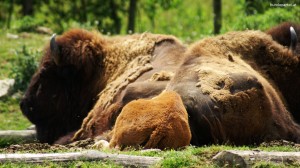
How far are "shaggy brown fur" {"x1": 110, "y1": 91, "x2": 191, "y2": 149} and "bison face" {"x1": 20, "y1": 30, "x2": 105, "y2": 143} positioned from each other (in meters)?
3.41

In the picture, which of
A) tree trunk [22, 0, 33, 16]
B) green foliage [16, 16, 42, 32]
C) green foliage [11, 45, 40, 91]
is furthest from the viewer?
tree trunk [22, 0, 33, 16]

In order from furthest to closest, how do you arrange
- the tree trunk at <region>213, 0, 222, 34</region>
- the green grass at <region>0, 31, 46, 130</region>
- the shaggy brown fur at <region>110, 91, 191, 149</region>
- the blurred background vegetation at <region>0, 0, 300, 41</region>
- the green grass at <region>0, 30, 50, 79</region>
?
1. the blurred background vegetation at <region>0, 0, 300, 41</region>
2. the tree trunk at <region>213, 0, 222, 34</region>
3. the green grass at <region>0, 30, 50, 79</region>
4. the green grass at <region>0, 31, 46, 130</region>
5. the shaggy brown fur at <region>110, 91, 191, 149</region>

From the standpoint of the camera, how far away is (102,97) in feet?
33.9

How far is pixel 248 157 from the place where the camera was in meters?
6.36

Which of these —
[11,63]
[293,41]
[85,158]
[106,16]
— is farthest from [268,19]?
[85,158]

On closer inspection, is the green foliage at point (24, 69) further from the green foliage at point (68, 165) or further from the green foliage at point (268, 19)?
the green foliage at point (68, 165)

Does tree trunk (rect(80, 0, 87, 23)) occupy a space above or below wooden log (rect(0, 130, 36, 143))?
above

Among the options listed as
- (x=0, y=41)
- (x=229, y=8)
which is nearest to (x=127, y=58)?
(x=0, y=41)

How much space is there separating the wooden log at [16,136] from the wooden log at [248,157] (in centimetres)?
485

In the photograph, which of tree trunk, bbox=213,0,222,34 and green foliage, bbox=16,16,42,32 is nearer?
tree trunk, bbox=213,0,222,34

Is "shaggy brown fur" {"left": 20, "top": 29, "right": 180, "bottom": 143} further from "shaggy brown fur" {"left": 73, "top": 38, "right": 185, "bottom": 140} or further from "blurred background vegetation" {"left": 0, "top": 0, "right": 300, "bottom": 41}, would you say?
Result: "blurred background vegetation" {"left": 0, "top": 0, "right": 300, "bottom": 41}

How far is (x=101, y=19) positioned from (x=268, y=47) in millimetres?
12844

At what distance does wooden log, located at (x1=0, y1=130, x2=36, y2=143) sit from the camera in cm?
1068

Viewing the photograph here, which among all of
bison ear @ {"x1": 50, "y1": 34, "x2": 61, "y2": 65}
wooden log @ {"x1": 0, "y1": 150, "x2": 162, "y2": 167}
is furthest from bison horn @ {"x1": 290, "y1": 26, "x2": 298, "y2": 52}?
wooden log @ {"x1": 0, "y1": 150, "x2": 162, "y2": 167}
